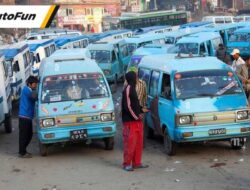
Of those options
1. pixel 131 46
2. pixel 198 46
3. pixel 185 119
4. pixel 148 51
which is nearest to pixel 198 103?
pixel 185 119

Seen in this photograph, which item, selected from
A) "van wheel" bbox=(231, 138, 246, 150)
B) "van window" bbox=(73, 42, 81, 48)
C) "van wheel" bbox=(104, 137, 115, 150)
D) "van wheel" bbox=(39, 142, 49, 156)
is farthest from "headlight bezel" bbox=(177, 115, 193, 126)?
"van window" bbox=(73, 42, 81, 48)

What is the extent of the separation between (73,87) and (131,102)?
2228 mm

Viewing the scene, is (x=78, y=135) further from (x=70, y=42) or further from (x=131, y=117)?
(x=70, y=42)

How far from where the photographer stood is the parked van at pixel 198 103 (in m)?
9.45

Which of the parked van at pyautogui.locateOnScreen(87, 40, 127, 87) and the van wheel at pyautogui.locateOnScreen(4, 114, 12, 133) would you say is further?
the parked van at pyautogui.locateOnScreen(87, 40, 127, 87)

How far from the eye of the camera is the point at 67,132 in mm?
9953

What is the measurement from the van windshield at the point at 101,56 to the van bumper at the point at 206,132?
15.5 m

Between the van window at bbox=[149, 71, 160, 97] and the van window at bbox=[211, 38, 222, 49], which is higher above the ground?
the van window at bbox=[149, 71, 160, 97]

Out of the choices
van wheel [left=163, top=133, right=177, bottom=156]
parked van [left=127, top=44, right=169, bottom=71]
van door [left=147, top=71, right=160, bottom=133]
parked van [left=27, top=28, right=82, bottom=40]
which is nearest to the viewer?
van wheel [left=163, top=133, right=177, bottom=156]

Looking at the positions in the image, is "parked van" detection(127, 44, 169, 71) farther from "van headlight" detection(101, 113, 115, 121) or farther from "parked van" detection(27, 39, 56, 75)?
"van headlight" detection(101, 113, 115, 121)

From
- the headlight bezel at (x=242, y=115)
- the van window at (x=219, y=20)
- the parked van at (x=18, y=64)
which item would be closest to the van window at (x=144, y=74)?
the headlight bezel at (x=242, y=115)

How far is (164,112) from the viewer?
33.2ft

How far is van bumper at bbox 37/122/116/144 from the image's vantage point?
9.93 metres

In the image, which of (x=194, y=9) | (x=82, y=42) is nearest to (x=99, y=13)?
(x=194, y=9)
